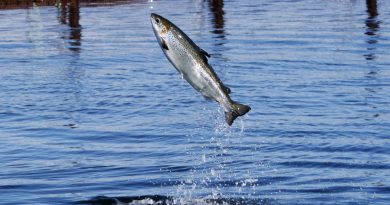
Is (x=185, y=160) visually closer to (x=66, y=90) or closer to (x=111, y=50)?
(x=66, y=90)

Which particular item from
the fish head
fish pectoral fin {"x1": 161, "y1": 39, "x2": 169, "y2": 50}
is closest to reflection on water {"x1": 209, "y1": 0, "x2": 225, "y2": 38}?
the fish head

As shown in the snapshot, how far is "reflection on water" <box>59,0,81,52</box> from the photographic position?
27.1m

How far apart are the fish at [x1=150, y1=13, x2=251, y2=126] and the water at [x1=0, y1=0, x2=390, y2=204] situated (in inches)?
118

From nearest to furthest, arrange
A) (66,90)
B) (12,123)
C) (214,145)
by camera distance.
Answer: (214,145) → (12,123) → (66,90)

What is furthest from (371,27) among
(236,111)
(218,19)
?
(236,111)

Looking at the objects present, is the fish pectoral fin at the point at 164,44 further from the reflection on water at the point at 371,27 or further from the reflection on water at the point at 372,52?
the reflection on water at the point at 371,27

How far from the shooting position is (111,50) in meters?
25.7

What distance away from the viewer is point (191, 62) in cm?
865

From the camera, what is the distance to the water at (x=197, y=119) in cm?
1231

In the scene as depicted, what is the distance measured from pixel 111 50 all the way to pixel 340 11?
39.5ft

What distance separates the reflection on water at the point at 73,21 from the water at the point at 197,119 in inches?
5.5

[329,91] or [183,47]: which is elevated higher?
[183,47]

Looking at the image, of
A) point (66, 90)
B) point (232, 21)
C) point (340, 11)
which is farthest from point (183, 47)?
point (340, 11)

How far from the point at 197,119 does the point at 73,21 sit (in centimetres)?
1562
